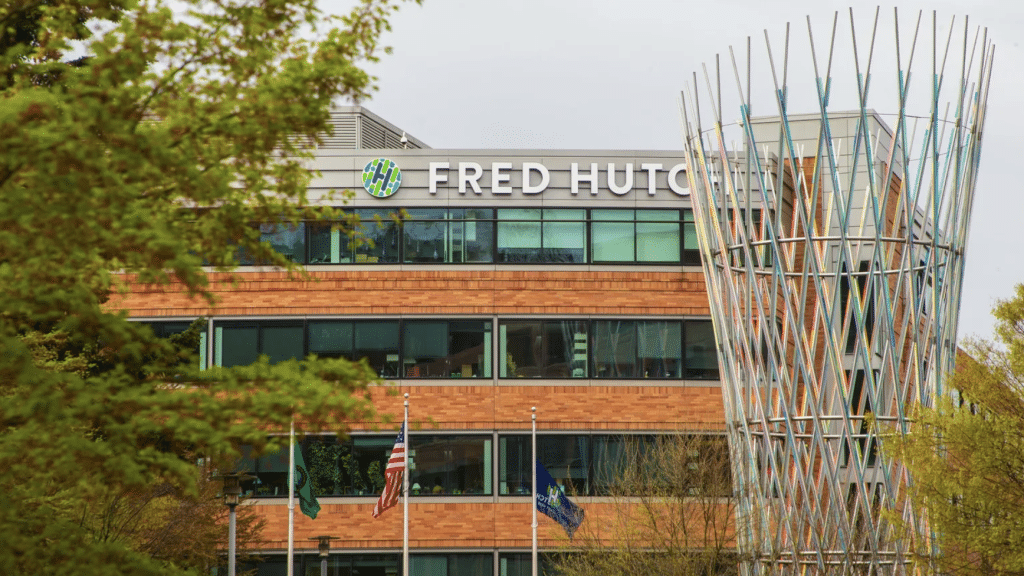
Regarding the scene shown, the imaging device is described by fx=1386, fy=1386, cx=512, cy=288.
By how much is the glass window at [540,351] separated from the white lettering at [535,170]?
151 inches

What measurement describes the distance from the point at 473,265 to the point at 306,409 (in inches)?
1183

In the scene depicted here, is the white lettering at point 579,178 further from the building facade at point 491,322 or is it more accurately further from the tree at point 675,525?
the tree at point 675,525

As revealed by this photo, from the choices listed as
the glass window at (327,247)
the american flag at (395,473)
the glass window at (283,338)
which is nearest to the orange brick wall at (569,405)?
the glass window at (283,338)

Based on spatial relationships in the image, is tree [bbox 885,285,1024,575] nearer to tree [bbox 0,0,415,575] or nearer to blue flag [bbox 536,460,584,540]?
blue flag [bbox 536,460,584,540]

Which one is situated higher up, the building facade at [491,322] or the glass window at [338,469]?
the building facade at [491,322]

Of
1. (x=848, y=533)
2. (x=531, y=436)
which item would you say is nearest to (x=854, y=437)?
(x=848, y=533)

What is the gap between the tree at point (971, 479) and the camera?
965 inches

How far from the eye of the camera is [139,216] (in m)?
9.85

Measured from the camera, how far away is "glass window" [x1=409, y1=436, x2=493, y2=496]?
39.7 metres

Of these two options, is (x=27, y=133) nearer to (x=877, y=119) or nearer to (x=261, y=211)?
(x=261, y=211)

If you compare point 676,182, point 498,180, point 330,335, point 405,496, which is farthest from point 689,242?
point 405,496

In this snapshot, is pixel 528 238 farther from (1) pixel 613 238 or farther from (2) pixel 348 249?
(2) pixel 348 249

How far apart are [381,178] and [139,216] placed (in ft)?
99.2

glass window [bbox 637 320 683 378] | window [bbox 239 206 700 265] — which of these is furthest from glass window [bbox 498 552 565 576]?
window [bbox 239 206 700 265]
